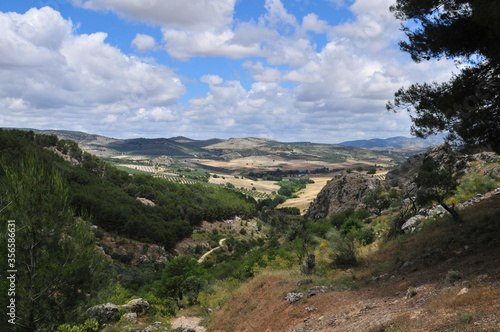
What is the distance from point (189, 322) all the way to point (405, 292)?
550 inches

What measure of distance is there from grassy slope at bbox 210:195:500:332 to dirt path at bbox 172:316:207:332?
3.43 ft

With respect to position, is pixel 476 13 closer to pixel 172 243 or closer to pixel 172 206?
pixel 172 243

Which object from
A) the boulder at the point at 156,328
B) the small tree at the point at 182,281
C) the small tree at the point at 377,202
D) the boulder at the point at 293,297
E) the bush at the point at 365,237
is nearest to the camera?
the boulder at the point at 293,297

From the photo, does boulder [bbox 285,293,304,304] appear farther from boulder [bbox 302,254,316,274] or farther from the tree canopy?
the tree canopy

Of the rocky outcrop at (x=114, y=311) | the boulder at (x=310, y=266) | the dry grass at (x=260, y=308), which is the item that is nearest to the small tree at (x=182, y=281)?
the rocky outcrop at (x=114, y=311)

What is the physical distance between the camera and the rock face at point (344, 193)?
210 feet

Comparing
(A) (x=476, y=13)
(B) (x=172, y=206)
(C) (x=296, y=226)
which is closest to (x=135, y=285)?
(C) (x=296, y=226)

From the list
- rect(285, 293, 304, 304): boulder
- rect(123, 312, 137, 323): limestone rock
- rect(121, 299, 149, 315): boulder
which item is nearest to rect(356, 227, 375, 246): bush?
rect(285, 293, 304, 304): boulder

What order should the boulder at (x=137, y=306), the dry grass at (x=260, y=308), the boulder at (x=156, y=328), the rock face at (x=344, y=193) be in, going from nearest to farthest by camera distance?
1. the dry grass at (x=260, y=308)
2. the boulder at (x=156, y=328)
3. the boulder at (x=137, y=306)
4. the rock face at (x=344, y=193)

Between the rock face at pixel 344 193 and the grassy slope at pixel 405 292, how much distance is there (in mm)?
41272

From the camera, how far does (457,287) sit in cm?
1079

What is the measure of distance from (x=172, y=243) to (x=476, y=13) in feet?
334

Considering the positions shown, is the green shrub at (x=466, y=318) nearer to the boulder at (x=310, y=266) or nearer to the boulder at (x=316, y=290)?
the boulder at (x=316, y=290)

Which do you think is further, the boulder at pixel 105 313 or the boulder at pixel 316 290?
the boulder at pixel 316 290
